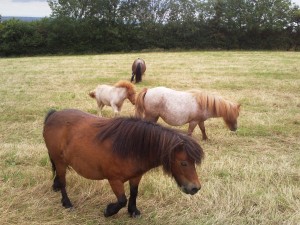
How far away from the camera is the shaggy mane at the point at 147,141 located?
3275mm

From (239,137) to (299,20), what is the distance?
103 feet

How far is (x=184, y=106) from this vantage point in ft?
21.7

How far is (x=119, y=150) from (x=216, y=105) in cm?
359

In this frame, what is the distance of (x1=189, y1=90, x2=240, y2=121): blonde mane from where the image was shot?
21.9 feet

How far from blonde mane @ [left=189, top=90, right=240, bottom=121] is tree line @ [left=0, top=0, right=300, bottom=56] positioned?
27.8 m

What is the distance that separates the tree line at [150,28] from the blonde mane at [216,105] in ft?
91.4

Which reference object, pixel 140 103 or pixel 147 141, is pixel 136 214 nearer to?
pixel 147 141

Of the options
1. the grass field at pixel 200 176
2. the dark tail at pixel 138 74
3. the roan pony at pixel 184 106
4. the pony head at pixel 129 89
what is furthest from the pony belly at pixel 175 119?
the dark tail at pixel 138 74

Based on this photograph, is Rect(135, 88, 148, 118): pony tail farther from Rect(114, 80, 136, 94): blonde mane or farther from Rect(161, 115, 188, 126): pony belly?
Rect(114, 80, 136, 94): blonde mane

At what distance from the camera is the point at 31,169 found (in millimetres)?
5129

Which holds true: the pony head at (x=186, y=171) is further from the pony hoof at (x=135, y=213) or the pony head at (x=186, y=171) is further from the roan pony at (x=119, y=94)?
the roan pony at (x=119, y=94)

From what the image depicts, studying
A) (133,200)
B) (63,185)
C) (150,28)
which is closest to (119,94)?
(63,185)

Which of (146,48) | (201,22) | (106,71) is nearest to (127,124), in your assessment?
(106,71)

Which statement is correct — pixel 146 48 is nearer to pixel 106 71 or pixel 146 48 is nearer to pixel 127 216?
pixel 106 71
